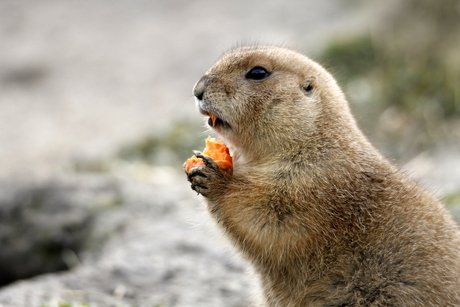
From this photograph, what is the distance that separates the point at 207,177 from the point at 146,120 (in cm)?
692

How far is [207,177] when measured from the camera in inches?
158

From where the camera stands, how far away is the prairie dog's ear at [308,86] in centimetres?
427

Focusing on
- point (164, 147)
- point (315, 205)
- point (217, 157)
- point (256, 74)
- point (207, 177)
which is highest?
point (164, 147)

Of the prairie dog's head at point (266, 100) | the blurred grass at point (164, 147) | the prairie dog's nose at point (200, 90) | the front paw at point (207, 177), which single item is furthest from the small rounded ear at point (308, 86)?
the blurred grass at point (164, 147)

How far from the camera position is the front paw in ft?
13.1

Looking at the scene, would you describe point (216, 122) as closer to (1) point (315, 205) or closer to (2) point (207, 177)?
(2) point (207, 177)

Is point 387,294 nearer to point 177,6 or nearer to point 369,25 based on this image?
point 369,25

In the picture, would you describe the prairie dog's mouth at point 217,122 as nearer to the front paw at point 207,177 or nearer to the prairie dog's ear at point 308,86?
the front paw at point 207,177

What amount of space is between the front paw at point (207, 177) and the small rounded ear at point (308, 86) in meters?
0.82

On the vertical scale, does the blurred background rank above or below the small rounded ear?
above

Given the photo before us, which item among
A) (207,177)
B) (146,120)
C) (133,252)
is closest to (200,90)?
(207,177)

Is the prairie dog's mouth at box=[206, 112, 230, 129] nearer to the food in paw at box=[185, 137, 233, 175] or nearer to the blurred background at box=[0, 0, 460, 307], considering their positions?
the food in paw at box=[185, 137, 233, 175]

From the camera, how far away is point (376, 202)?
12.9 feet

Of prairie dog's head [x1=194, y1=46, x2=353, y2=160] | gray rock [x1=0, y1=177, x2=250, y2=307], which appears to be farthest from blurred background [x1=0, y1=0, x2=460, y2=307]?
prairie dog's head [x1=194, y1=46, x2=353, y2=160]
